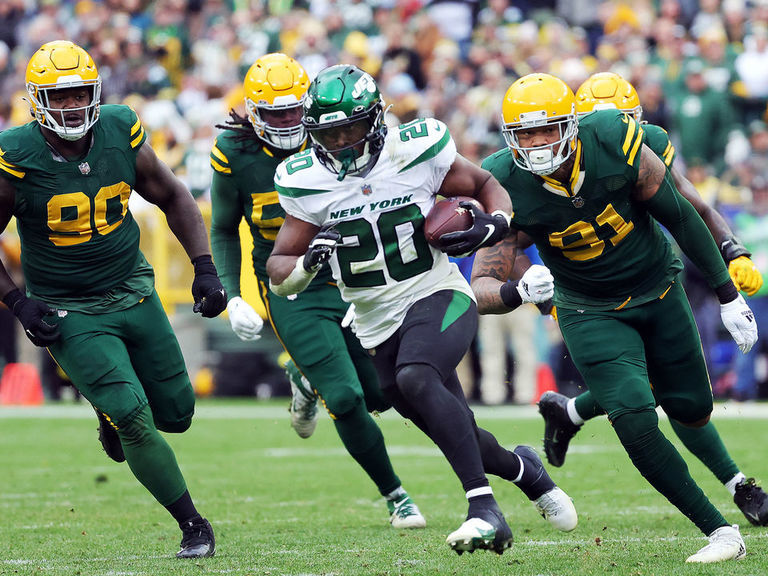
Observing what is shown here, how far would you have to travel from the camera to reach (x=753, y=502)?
5203 millimetres

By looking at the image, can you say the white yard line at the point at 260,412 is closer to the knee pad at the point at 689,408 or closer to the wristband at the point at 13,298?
the knee pad at the point at 689,408

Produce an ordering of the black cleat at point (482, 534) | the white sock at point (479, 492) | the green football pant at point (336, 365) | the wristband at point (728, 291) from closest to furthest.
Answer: the black cleat at point (482, 534), the white sock at point (479, 492), the wristband at point (728, 291), the green football pant at point (336, 365)

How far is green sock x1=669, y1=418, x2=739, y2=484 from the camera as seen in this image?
17.3 ft

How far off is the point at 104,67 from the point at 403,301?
1095 centimetres

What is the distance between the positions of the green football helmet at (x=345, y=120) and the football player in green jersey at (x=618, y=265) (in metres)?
0.50

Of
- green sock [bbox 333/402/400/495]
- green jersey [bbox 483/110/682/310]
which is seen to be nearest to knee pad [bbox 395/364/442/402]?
green jersey [bbox 483/110/682/310]

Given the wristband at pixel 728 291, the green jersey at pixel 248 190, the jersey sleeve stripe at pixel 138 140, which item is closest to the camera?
the wristband at pixel 728 291

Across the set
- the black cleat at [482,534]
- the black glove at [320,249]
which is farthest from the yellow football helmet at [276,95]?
the black cleat at [482,534]

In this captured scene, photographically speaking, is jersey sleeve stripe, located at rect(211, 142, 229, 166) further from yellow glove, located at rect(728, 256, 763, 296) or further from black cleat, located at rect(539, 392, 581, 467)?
yellow glove, located at rect(728, 256, 763, 296)

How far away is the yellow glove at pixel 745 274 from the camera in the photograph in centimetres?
488

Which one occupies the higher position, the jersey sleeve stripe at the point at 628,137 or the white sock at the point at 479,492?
the jersey sleeve stripe at the point at 628,137

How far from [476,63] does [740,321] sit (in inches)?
344

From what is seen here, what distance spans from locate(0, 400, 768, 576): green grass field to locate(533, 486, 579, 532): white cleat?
86mm

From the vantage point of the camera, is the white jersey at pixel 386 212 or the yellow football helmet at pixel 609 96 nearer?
the white jersey at pixel 386 212
